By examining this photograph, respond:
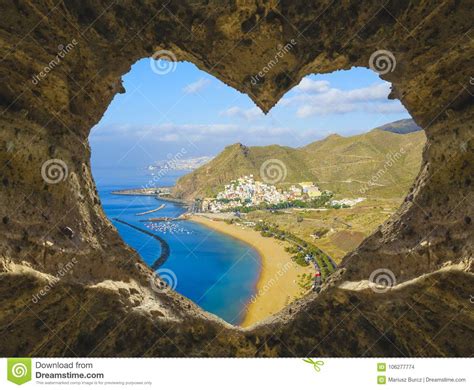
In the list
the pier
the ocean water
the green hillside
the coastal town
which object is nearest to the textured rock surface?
the ocean water

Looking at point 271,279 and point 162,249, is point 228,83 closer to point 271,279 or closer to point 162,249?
point 271,279

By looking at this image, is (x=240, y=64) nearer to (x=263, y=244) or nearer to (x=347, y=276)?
(x=347, y=276)

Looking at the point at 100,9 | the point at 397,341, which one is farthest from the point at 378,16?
the point at 397,341

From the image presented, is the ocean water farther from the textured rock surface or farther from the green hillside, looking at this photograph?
the green hillside

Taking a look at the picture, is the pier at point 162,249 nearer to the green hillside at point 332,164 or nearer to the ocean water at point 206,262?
the ocean water at point 206,262

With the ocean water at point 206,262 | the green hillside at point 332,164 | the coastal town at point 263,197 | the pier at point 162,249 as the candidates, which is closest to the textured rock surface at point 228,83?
the ocean water at point 206,262

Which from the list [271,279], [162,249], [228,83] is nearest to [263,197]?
[162,249]
